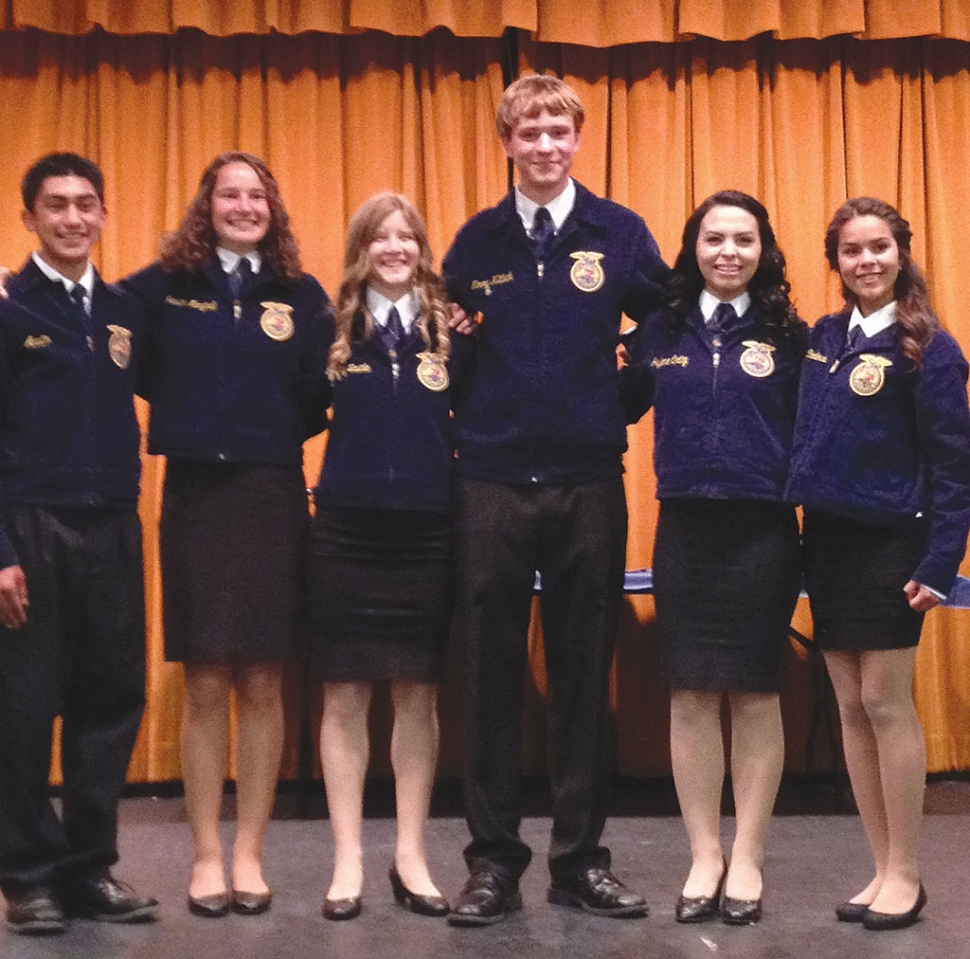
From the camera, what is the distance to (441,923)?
2896 mm

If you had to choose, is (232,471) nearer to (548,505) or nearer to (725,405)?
(548,505)

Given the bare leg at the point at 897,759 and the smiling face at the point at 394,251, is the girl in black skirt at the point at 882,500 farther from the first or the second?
the smiling face at the point at 394,251

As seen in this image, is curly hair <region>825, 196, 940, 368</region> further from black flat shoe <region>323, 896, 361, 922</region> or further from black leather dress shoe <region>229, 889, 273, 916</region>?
black leather dress shoe <region>229, 889, 273, 916</region>

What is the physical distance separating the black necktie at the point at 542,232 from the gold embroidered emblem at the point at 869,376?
730mm

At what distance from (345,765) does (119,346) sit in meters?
1.07

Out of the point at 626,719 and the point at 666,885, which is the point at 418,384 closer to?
the point at 666,885

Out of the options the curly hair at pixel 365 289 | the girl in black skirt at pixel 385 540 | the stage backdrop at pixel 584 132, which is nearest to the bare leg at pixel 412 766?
the girl in black skirt at pixel 385 540

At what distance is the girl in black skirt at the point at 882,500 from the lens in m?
2.83

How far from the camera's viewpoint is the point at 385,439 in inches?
116

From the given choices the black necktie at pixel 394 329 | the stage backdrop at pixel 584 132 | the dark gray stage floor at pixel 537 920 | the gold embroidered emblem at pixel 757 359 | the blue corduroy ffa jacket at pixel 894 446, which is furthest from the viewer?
the stage backdrop at pixel 584 132

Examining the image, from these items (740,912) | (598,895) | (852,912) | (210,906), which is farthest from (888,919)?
(210,906)

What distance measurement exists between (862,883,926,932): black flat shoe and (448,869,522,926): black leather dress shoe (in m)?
0.77

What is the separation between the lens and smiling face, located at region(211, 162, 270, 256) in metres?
3.02

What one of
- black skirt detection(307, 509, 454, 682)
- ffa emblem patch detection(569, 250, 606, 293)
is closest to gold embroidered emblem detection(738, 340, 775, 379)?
ffa emblem patch detection(569, 250, 606, 293)
